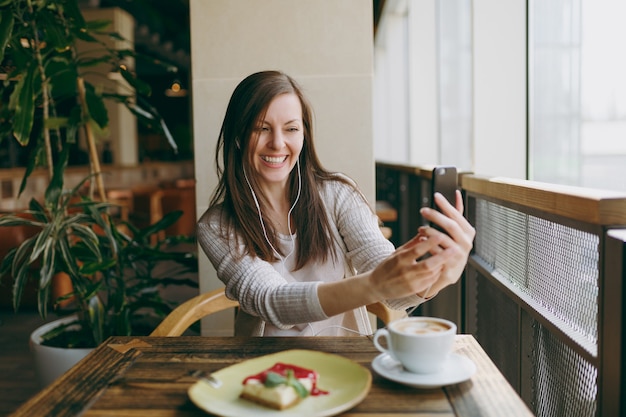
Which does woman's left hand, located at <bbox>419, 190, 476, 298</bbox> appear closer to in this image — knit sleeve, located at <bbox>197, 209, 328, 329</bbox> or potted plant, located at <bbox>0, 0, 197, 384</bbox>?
knit sleeve, located at <bbox>197, 209, 328, 329</bbox>

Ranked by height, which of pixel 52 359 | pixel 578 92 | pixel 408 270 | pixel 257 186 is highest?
pixel 578 92

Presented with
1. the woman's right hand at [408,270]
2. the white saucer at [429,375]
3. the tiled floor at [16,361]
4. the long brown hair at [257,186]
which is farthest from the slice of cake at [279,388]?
the tiled floor at [16,361]

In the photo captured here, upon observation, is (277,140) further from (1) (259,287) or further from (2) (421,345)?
(2) (421,345)

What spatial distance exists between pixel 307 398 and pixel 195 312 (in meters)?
0.72

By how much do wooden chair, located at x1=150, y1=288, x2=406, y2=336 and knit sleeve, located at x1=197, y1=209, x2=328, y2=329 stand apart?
0.41ft

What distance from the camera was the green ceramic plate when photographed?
88 centimetres

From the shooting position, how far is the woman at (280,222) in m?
1.48

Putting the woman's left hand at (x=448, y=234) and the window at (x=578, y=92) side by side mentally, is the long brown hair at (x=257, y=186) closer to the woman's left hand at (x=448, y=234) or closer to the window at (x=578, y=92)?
the woman's left hand at (x=448, y=234)

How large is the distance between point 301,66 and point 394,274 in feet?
4.31

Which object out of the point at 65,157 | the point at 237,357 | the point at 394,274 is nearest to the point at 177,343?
the point at 237,357

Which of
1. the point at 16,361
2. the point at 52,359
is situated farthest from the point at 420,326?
the point at 16,361

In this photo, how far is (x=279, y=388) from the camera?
897 mm

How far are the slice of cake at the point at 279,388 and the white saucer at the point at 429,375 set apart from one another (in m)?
0.13

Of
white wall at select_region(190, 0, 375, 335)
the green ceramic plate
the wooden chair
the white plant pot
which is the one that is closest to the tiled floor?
the white plant pot
